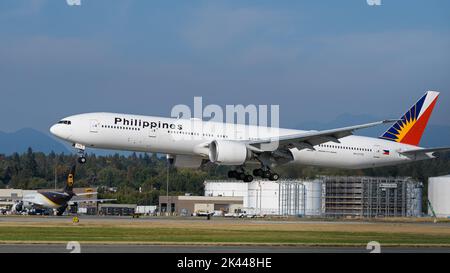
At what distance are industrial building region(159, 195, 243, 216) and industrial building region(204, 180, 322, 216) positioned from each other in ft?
3.88

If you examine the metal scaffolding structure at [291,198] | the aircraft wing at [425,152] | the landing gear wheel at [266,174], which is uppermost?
the aircraft wing at [425,152]

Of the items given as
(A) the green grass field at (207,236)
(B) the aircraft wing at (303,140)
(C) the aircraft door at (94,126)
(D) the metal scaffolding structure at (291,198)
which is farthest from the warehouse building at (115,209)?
(A) the green grass field at (207,236)

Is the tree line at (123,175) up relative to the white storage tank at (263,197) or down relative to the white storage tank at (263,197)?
up

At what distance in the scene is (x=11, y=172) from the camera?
166 meters

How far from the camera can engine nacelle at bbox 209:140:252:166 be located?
51.8 metres

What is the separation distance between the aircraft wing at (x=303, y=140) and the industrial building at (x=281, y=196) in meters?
28.5

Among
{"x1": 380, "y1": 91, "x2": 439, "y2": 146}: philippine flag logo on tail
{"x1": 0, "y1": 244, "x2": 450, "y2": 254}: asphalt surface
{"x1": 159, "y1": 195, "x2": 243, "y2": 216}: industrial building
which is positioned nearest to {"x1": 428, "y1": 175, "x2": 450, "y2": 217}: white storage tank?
{"x1": 380, "y1": 91, "x2": 439, "y2": 146}: philippine flag logo on tail

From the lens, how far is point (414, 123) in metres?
62.1

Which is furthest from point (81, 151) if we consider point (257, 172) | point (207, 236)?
point (207, 236)

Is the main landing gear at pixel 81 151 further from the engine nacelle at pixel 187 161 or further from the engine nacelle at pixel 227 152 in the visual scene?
the engine nacelle at pixel 227 152

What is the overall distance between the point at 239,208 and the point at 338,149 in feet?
144

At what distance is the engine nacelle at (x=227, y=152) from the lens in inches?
2041
